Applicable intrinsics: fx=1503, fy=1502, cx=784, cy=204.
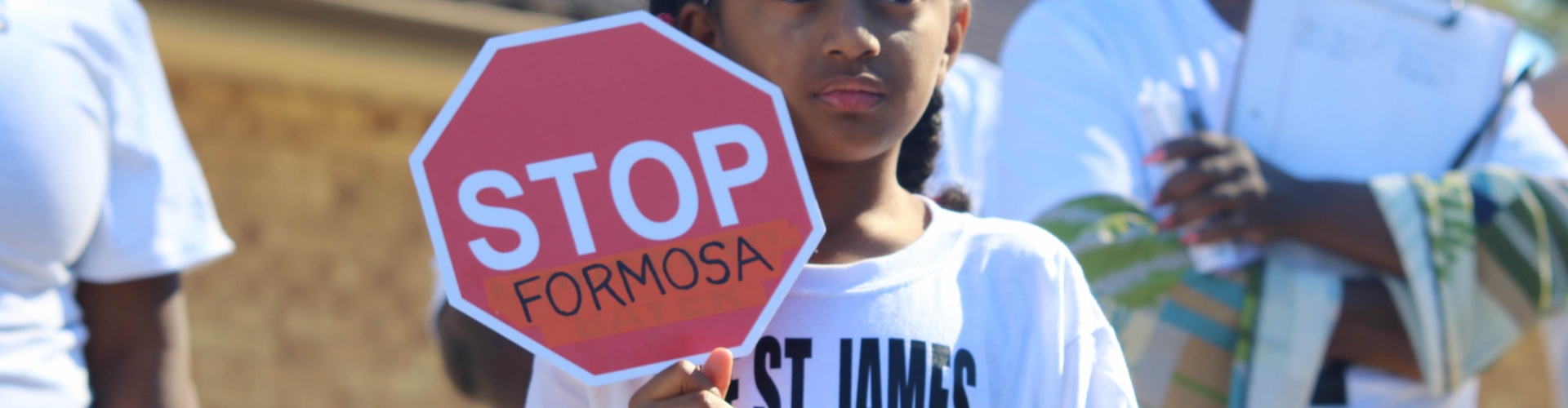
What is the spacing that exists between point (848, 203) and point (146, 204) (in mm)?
1069

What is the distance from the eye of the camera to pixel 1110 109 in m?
2.44

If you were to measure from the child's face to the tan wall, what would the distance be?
3.33m

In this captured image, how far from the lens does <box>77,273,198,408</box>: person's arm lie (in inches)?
83.2

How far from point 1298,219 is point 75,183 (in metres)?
1.77

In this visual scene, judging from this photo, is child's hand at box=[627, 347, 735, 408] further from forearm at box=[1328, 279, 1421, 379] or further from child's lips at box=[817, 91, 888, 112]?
forearm at box=[1328, 279, 1421, 379]

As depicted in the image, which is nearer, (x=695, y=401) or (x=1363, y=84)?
(x=695, y=401)

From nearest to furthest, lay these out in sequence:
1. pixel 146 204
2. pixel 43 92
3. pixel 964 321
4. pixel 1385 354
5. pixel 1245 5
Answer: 1. pixel 964 321
2. pixel 43 92
3. pixel 146 204
4. pixel 1385 354
5. pixel 1245 5

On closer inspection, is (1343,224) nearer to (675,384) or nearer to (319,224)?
(675,384)

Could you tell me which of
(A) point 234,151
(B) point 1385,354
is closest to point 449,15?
(A) point 234,151

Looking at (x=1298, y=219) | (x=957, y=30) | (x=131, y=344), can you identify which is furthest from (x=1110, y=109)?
(x=131, y=344)

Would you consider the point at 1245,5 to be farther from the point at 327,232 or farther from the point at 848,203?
the point at 327,232

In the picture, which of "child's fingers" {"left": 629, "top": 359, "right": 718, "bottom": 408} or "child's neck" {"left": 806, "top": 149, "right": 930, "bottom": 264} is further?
"child's neck" {"left": 806, "top": 149, "right": 930, "bottom": 264}

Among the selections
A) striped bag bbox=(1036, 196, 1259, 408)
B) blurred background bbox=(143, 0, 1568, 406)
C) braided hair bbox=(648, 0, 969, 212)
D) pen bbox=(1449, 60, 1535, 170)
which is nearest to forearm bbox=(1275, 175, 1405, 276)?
striped bag bbox=(1036, 196, 1259, 408)

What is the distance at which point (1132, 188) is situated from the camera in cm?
239
